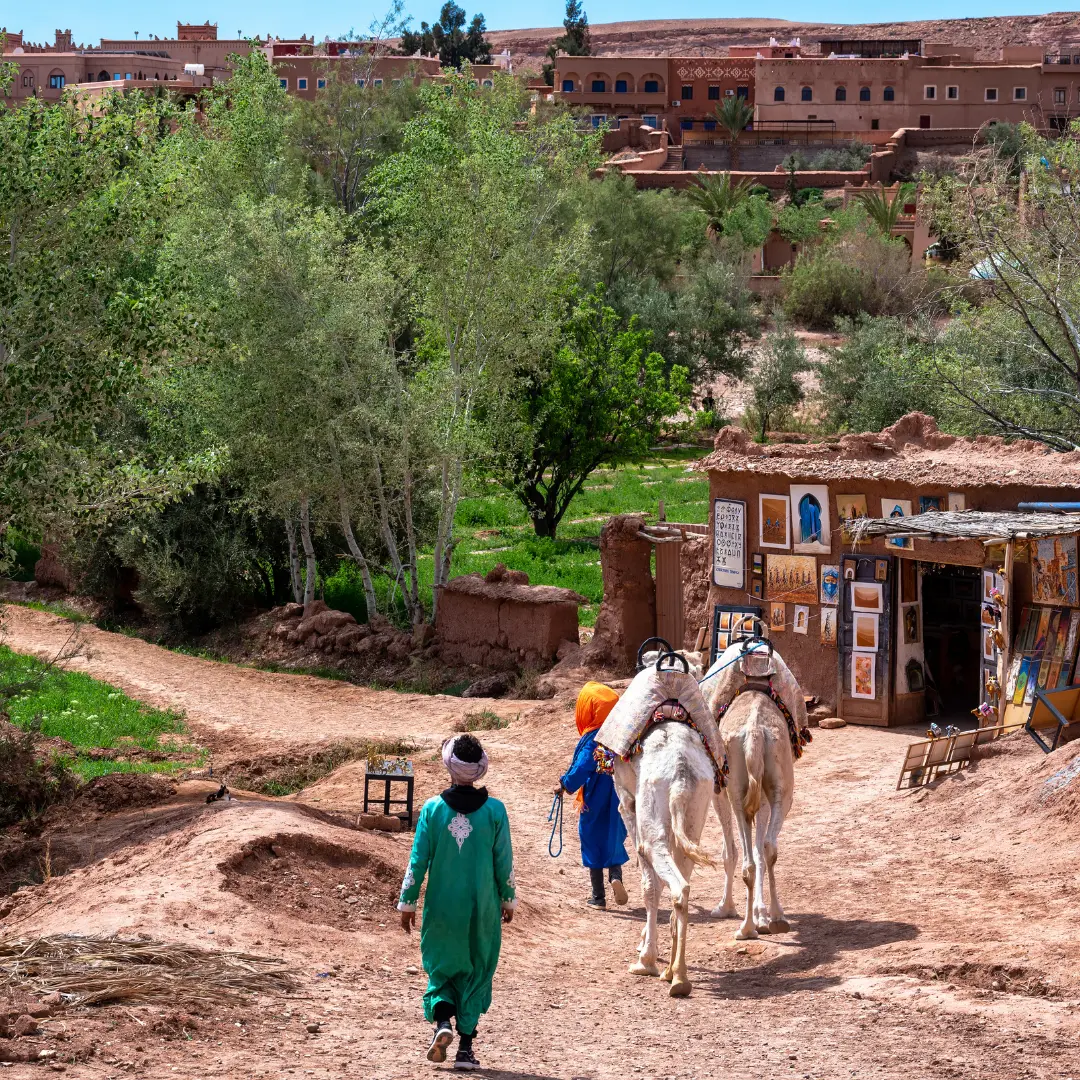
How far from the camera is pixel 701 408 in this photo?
4656cm

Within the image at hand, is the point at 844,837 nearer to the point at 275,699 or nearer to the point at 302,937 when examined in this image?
the point at 302,937

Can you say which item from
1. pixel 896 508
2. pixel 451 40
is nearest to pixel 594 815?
pixel 896 508

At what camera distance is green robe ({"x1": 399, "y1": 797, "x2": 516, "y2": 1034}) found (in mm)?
7059

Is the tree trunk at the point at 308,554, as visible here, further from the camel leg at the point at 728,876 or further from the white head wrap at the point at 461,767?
the white head wrap at the point at 461,767

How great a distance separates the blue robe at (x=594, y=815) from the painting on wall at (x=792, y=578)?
6238 millimetres

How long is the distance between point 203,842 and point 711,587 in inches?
341

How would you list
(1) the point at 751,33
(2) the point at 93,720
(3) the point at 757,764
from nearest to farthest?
(3) the point at 757,764 < (2) the point at 93,720 < (1) the point at 751,33

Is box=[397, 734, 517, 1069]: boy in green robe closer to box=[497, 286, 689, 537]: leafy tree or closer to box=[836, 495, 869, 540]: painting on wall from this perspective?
→ box=[836, 495, 869, 540]: painting on wall

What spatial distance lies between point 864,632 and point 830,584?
686 mm

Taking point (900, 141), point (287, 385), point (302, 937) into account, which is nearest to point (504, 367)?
point (287, 385)

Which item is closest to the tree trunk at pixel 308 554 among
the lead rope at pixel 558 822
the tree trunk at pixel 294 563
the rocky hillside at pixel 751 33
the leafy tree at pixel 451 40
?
the tree trunk at pixel 294 563

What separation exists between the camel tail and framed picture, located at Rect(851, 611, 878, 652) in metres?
6.33

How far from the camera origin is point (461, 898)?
7.13 meters

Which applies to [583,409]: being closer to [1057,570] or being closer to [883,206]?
[1057,570]
